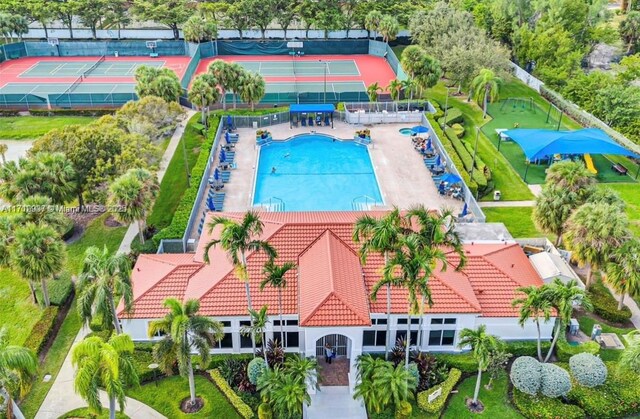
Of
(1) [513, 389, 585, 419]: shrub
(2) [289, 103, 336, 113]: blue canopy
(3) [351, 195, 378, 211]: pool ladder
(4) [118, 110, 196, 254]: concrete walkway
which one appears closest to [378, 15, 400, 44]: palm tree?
(2) [289, 103, 336, 113]: blue canopy

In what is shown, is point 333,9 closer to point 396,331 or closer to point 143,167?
point 143,167

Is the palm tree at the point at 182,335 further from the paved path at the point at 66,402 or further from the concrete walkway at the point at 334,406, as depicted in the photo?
the concrete walkway at the point at 334,406

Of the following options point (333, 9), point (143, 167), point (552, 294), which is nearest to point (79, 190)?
point (143, 167)

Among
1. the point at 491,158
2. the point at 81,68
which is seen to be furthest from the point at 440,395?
the point at 81,68

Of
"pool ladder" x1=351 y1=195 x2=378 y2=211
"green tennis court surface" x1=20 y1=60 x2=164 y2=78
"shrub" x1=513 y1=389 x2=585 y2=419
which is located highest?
"green tennis court surface" x1=20 y1=60 x2=164 y2=78

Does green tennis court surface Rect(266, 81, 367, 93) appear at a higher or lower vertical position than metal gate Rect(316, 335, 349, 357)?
higher

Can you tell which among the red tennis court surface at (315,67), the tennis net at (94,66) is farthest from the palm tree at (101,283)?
the tennis net at (94,66)

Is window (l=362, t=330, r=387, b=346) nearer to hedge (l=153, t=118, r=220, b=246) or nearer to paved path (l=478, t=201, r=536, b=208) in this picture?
hedge (l=153, t=118, r=220, b=246)

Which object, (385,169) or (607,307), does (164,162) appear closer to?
(385,169)
